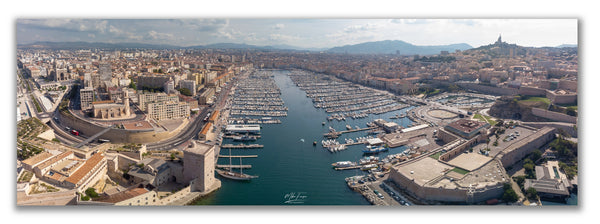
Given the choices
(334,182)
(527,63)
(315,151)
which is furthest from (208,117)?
(527,63)

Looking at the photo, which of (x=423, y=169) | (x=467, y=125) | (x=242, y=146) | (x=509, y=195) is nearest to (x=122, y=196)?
(x=242, y=146)

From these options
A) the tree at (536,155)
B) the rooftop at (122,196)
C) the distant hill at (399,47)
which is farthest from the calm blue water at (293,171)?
the tree at (536,155)

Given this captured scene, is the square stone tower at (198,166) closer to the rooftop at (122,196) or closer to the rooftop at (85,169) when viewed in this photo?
the rooftop at (122,196)

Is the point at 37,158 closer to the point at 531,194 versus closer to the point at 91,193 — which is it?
the point at 91,193

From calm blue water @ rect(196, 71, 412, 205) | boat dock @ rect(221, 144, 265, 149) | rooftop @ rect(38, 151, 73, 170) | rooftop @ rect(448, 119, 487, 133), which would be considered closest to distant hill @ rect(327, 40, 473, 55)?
rooftop @ rect(448, 119, 487, 133)

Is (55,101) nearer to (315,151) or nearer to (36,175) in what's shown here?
(36,175)
